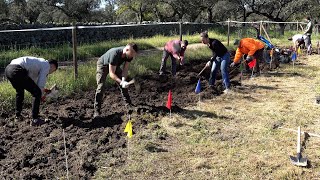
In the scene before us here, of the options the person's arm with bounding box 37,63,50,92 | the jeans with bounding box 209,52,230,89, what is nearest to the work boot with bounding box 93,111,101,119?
the person's arm with bounding box 37,63,50,92

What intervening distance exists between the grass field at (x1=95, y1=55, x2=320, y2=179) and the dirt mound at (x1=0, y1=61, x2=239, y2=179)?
0.85ft

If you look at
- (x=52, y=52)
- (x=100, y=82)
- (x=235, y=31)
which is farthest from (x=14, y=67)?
(x=235, y=31)

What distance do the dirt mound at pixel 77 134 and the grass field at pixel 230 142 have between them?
260 mm

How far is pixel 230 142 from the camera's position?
5281 mm

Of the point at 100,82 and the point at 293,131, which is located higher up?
the point at 100,82

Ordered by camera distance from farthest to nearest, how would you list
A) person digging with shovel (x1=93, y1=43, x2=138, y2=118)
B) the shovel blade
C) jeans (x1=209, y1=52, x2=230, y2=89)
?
1. jeans (x1=209, y1=52, x2=230, y2=89)
2. person digging with shovel (x1=93, y1=43, x2=138, y2=118)
3. the shovel blade

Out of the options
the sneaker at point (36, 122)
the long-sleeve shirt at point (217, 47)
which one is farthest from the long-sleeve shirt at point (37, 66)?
the long-sleeve shirt at point (217, 47)

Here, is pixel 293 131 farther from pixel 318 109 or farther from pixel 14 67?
pixel 14 67

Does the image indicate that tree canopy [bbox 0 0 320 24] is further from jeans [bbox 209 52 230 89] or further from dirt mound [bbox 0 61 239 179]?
dirt mound [bbox 0 61 239 179]

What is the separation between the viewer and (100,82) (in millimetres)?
6289

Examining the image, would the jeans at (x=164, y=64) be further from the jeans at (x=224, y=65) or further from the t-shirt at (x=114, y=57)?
the t-shirt at (x=114, y=57)

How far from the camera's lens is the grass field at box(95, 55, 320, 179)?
432 centimetres

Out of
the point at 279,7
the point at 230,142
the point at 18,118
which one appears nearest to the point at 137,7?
the point at 279,7

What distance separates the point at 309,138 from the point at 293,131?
12.3 inches
